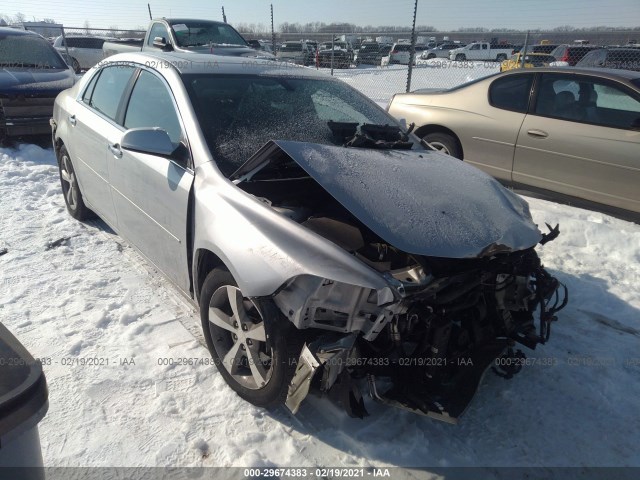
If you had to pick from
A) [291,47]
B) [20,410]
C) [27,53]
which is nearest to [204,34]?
[27,53]

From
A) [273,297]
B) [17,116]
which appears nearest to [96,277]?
[273,297]

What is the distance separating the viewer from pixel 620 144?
5023mm

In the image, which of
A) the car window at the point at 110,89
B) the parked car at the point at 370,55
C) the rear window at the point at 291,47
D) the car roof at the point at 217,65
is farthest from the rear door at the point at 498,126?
the rear window at the point at 291,47

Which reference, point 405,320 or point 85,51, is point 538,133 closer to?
point 405,320

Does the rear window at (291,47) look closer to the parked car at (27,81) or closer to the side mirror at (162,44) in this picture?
the side mirror at (162,44)

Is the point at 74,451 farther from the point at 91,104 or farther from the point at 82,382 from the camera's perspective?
the point at 91,104

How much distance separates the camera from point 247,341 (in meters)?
2.48

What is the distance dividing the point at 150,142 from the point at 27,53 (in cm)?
805

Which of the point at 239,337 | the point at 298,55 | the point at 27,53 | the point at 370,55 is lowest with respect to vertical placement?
the point at 370,55

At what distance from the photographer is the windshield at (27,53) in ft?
28.3

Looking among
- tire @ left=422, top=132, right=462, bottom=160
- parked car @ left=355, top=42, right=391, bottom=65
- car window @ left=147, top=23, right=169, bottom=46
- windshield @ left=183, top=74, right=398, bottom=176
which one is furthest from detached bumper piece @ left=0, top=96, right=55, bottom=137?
parked car @ left=355, top=42, right=391, bottom=65

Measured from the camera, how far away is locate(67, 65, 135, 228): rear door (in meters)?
3.78

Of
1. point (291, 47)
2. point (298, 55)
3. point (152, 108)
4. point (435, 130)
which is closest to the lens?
point (152, 108)

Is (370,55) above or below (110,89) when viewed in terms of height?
below
